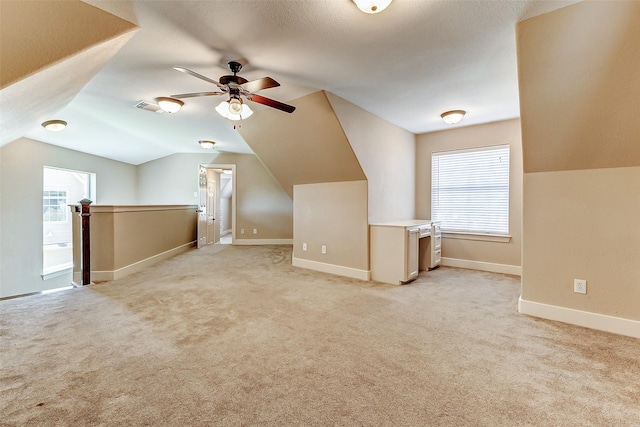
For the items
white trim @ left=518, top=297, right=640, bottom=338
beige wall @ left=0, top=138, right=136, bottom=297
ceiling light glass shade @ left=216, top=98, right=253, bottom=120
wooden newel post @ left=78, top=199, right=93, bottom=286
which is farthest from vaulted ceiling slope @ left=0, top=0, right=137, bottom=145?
white trim @ left=518, top=297, right=640, bottom=338

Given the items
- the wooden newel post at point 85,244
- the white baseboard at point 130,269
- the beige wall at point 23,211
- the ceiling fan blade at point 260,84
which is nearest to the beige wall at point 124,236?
the white baseboard at point 130,269

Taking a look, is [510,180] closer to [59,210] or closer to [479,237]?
[479,237]

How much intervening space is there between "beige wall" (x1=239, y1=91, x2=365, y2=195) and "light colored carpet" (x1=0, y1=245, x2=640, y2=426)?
1889 millimetres

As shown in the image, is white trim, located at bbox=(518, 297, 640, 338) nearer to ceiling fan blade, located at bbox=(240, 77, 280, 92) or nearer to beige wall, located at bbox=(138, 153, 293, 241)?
ceiling fan blade, located at bbox=(240, 77, 280, 92)

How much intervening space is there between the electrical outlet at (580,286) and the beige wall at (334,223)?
7.38 feet

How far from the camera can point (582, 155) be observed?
96.9 inches

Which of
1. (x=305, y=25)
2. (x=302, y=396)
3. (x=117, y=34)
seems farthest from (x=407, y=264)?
(x=117, y=34)

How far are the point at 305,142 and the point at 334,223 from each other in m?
1.33

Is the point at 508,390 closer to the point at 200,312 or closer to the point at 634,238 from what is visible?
the point at 634,238

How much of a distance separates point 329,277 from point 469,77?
120 inches

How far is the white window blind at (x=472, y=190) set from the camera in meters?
4.46

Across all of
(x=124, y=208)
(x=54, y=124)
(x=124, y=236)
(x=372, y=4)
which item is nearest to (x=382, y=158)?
(x=372, y=4)

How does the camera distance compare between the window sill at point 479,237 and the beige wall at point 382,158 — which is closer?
the beige wall at point 382,158

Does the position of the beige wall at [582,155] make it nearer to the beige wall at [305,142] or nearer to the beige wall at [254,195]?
the beige wall at [305,142]
